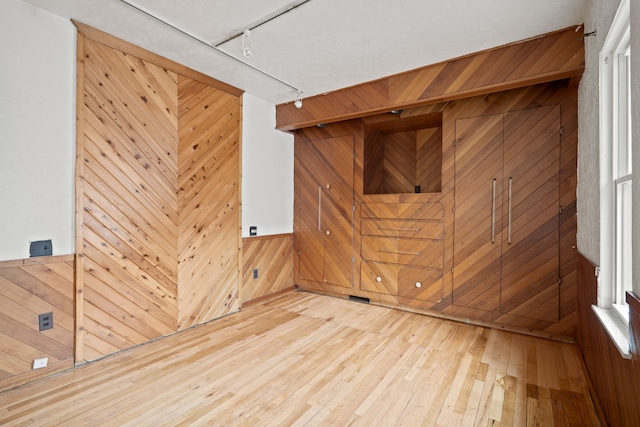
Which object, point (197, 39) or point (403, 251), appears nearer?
point (197, 39)

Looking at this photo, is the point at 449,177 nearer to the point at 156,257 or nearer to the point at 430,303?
the point at 430,303

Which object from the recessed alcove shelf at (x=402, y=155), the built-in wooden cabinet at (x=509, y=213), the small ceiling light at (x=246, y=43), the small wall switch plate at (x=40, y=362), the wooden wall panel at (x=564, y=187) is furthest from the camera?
the recessed alcove shelf at (x=402, y=155)

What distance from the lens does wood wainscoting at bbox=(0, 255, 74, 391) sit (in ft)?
6.60

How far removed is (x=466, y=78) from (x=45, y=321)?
156 inches

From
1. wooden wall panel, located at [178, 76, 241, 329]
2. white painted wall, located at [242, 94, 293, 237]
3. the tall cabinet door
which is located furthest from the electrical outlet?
the tall cabinet door

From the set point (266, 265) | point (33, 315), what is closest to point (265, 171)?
point (266, 265)

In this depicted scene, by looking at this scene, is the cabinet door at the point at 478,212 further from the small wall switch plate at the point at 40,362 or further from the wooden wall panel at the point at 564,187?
the small wall switch plate at the point at 40,362

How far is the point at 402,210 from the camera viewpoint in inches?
146

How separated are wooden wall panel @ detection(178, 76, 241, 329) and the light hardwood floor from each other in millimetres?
413

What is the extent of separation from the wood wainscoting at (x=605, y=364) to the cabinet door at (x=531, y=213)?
406mm

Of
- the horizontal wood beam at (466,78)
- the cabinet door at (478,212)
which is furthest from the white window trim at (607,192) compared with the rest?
the cabinet door at (478,212)

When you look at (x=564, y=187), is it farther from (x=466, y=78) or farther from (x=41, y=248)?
(x=41, y=248)

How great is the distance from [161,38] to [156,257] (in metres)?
1.91

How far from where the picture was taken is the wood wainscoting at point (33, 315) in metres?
2.01
